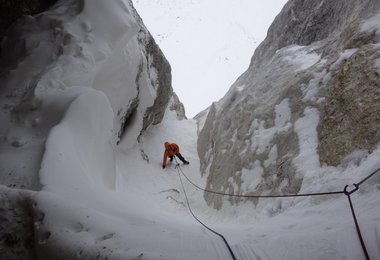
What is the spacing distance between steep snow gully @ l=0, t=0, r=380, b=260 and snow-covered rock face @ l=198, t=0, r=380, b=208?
0.10 m

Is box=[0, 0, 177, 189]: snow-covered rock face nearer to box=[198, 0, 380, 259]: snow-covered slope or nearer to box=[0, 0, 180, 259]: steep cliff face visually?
box=[0, 0, 180, 259]: steep cliff face

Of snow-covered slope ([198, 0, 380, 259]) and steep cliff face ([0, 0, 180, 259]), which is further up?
snow-covered slope ([198, 0, 380, 259])

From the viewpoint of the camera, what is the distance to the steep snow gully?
2.69m

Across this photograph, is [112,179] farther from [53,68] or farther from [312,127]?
[312,127]

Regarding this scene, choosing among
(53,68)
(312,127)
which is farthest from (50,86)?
(312,127)

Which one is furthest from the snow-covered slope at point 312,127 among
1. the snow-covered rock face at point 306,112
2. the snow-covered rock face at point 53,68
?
the snow-covered rock face at point 53,68

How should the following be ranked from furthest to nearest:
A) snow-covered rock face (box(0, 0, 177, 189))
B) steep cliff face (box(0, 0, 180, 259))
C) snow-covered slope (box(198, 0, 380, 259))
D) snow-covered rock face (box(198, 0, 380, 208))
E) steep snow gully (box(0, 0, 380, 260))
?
1. snow-covered rock face (box(198, 0, 380, 208))
2. snow-covered rock face (box(0, 0, 177, 189))
3. snow-covered slope (box(198, 0, 380, 259))
4. steep cliff face (box(0, 0, 180, 259))
5. steep snow gully (box(0, 0, 380, 260))

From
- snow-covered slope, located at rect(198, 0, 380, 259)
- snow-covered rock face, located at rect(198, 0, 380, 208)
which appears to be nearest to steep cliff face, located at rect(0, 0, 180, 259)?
snow-covered slope, located at rect(198, 0, 380, 259)

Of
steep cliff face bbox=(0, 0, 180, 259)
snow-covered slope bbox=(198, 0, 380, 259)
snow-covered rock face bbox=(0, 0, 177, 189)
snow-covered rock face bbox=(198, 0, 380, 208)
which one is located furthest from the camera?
snow-covered rock face bbox=(198, 0, 380, 208)

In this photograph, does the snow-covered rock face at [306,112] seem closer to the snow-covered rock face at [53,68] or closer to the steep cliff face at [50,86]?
the steep cliff face at [50,86]

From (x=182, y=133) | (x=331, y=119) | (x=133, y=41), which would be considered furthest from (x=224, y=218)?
(x=182, y=133)

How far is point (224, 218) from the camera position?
251 inches

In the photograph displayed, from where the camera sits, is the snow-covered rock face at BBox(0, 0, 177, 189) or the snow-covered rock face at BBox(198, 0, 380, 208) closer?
the snow-covered rock face at BBox(0, 0, 177, 189)

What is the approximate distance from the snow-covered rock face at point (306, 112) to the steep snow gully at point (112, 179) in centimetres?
10
